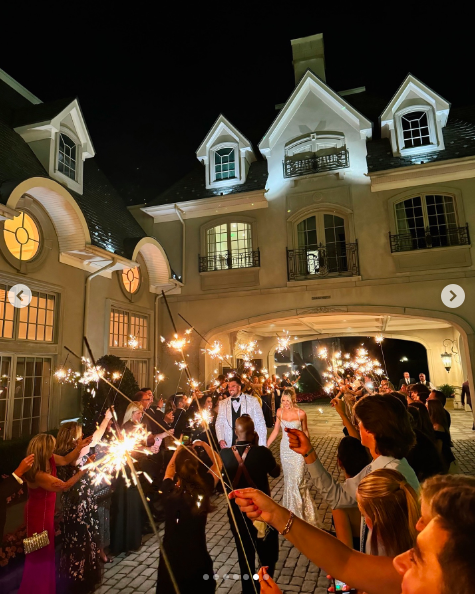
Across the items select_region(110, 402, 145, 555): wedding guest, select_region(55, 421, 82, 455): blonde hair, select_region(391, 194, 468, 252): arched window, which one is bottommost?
select_region(110, 402, 145, 555): wedding guest

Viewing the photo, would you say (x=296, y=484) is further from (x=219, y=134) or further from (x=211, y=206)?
(x=219, y=134)

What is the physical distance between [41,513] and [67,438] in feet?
3.45

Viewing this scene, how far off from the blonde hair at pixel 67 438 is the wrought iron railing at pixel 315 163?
11555 mm

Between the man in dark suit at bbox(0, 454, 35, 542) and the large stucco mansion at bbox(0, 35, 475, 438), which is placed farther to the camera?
the large stucco mansion at bbox(0, 35, 475, 438)

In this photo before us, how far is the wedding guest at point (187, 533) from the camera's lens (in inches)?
124

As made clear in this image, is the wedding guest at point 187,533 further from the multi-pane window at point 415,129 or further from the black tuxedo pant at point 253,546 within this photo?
the multi-pane window at point 415,129

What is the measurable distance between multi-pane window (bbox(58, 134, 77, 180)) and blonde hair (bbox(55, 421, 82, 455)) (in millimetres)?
8696

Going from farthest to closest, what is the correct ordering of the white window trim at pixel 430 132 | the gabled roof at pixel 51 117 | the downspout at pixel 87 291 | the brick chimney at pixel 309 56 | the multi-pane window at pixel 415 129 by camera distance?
the brick chimney at pixel 309 56 < the multi-pane window at pixel 415 129 < the white window trim at pixel 430 132 < the gabled roof at pixel 51 117 < the downspout at pixel 87 291

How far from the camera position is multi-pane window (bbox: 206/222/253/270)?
548 inches

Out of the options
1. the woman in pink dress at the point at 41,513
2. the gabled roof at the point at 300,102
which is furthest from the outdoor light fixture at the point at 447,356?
the woman in pink dress at the point at 41,513

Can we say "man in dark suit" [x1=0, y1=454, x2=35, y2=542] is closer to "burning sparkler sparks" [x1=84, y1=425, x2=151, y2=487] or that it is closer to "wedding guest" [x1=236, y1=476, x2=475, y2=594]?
"burning sparkler sparks" [x1=84, y1=425, x2=151, y2=487]

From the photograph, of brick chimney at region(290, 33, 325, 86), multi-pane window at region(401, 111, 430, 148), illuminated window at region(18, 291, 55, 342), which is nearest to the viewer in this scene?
illuminated window at region(18, 291, 55, 342)

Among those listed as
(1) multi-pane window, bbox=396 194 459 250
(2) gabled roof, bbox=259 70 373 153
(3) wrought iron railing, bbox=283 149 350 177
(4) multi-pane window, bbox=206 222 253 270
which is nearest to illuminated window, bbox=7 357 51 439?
(4) multi-pane window, bbox=206 222 253 270

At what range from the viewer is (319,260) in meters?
13.2
